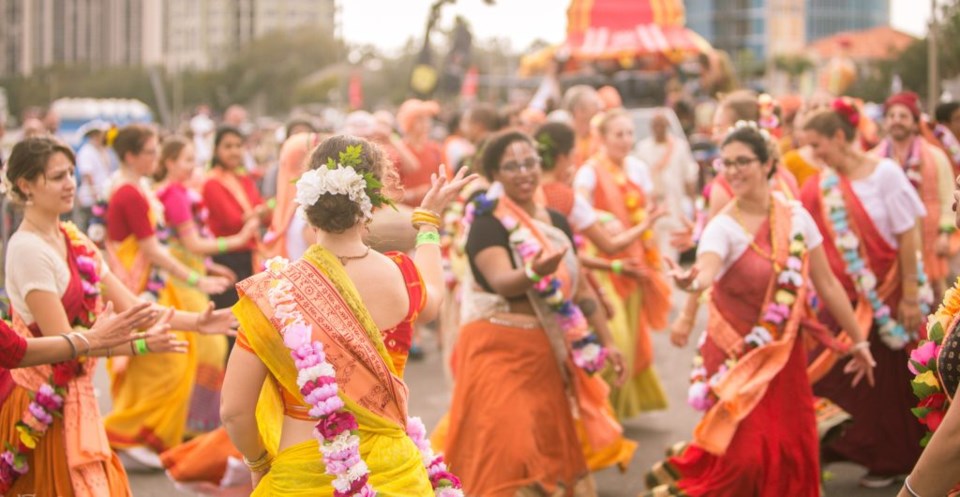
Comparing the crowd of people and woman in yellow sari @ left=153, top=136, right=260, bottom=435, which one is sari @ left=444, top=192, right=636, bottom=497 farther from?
woman in yellow sari @ left=153, top=136, right=260, bottom=435

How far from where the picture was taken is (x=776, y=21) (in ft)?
446

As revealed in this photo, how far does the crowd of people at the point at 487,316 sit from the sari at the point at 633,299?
2 centimetres

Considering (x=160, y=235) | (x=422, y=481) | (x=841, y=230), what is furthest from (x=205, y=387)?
(x=422, y=481)

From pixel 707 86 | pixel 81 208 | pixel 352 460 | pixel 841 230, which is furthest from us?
pixel 707 86

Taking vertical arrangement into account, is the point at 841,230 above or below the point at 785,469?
above

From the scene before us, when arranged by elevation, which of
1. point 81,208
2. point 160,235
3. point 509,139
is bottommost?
point 81,208

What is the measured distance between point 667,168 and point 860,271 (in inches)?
284

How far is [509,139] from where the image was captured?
6543 millimetres

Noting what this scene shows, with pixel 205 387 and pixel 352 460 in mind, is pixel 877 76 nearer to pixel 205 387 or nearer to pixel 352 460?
pixel 205 387

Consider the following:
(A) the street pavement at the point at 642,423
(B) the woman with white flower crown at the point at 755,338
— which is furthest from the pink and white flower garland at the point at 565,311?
(A) the street pavement at the point at 642,423

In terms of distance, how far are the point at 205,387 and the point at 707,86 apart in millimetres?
26275

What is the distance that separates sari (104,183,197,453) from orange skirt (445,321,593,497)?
7.41 ft

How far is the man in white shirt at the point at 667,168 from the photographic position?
14062mm

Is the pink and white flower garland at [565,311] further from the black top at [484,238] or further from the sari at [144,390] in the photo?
the sari at [144,390]
